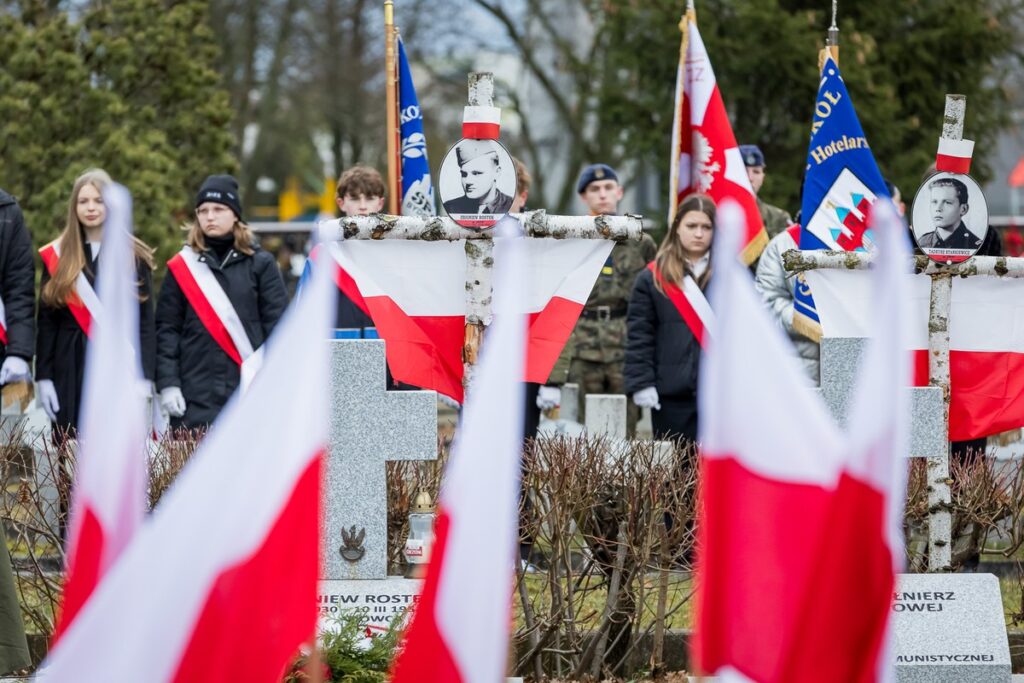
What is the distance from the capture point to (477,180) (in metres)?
5.65

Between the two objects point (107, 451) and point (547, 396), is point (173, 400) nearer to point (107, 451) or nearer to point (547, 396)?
point (547, 396)

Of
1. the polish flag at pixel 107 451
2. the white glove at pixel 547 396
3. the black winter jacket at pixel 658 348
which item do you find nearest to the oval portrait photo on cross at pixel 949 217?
the black winter jacket at pixel 658 348

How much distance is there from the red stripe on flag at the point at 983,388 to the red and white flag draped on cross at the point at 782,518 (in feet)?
A: 11.2

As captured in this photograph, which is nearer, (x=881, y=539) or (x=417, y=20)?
(x=881, y=539)

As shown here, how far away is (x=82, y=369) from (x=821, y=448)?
5.60m

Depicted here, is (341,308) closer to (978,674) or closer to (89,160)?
(978,674)

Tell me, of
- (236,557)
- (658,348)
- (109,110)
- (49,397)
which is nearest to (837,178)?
(658,348)

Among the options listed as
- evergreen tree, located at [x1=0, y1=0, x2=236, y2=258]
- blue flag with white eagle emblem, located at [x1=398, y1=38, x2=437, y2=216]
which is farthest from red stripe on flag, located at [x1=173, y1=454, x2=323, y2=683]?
evergreen tree, located at [x1=0, y1=0, x2=236, y2=258]

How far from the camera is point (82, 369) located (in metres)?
8.13

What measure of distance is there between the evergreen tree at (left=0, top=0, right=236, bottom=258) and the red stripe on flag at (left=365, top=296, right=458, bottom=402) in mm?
7164

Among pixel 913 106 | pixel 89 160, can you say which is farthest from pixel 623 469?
pixel 913 106

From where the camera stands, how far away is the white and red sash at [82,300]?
796 cm

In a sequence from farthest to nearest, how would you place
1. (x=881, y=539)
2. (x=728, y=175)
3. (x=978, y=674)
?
(x=728, y=175) < (x=978, y=674) < (x=881, y=539)

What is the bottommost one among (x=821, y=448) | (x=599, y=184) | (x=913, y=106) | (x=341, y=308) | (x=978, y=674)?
(x=978, y=674)
